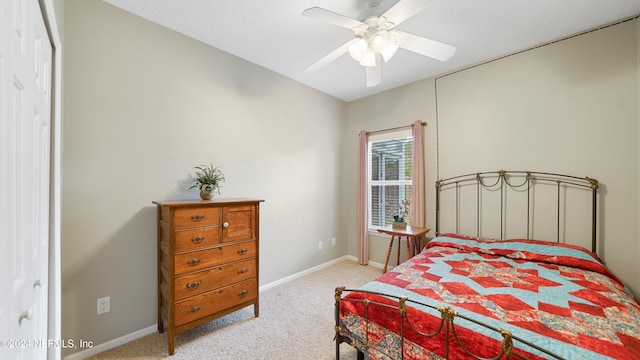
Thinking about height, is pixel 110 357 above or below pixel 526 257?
below

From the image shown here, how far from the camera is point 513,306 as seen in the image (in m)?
1.43

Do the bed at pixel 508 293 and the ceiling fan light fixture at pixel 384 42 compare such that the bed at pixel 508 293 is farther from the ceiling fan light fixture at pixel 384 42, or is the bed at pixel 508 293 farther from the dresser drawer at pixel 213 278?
the ceiling fan light fixture at pixel 384 42

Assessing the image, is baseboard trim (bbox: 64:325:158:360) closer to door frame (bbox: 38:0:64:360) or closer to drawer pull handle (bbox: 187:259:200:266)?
door frame (bbox: 38:0:64:360)

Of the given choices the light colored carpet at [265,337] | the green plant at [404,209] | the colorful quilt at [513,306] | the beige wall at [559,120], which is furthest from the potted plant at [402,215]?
the light colored carpet at [265,337]

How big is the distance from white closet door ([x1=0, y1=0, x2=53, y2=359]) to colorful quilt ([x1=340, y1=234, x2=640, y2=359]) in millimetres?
1507

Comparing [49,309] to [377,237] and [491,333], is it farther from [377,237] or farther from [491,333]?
[377,237]

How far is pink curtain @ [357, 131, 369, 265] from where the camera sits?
13.1 ft

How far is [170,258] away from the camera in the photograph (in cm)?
194

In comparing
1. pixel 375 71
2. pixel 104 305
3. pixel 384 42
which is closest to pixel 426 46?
pixel 384 42

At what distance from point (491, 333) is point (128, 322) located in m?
2.63

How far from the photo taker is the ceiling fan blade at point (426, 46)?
1783 mm

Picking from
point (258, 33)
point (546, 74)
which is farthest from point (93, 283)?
point (546, 74)

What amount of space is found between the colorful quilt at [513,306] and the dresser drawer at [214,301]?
114 centimetres

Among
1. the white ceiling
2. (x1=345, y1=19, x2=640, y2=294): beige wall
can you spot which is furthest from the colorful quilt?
the white ceiling
